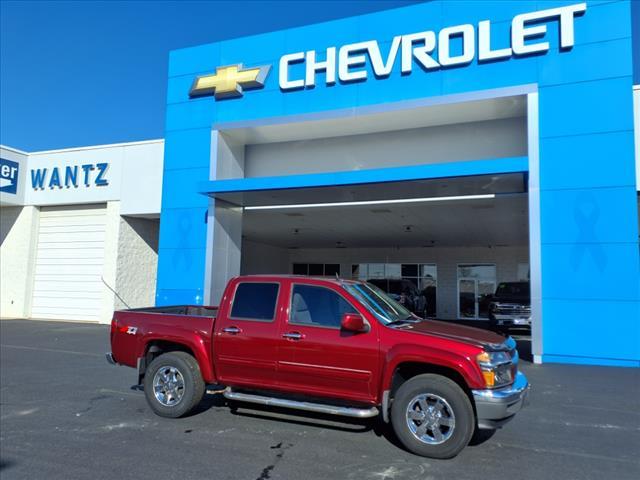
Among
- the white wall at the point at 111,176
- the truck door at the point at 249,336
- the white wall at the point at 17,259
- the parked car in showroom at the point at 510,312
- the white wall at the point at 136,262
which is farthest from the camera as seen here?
the white wall at the point at 17,259

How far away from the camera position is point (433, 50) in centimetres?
1252

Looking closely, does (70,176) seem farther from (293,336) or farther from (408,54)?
(293,336)

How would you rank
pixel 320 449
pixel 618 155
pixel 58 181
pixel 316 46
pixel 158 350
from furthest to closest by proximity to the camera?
pixel 58 181, pixel 316 46, pixel 618 155, pixel 158 350, pixel 320 449

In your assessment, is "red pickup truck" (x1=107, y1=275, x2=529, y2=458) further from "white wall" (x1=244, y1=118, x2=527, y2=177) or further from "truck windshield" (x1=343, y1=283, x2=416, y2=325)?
"white wall" (x1=244, y1=118, x2=527, y2=177)

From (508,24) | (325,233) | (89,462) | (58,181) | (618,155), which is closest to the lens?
(89,462)

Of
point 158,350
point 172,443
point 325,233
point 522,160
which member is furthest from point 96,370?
point 325,233

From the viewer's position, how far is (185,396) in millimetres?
6012

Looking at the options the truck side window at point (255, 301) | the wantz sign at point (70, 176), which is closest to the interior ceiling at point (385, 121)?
the wantz sign at point (70, 176)

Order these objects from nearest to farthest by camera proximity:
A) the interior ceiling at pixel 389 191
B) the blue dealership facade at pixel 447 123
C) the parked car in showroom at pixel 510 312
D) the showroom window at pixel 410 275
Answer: the blue dealership facade at pixel 447 123
the interior ceiling at pixel 389 191
the parked car in showroom at pixel 510 312
the showroom window at pixel 410 275

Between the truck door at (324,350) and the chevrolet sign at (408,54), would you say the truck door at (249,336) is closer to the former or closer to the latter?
the truck door at (324,350)

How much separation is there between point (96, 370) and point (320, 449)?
6128 millimetres

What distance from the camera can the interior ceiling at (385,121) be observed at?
1251 centimetres

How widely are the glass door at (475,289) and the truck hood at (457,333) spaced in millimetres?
19682

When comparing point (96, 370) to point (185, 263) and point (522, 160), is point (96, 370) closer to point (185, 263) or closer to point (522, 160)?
point (185, 263)
